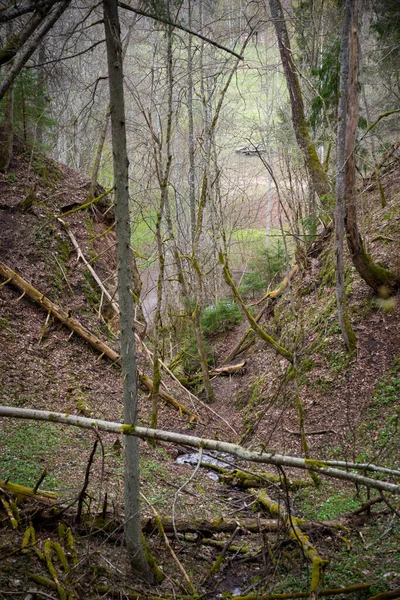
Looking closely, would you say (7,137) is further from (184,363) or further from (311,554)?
(311,554)

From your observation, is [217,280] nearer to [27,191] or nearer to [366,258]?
[27,191]

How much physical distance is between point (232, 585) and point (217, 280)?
648 inches

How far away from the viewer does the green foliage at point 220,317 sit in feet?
53.3

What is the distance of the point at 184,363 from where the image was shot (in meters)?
15.5

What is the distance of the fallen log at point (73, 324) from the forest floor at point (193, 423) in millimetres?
185

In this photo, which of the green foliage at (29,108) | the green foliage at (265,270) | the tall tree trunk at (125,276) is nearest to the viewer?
the tall tree trunk at (125,276)

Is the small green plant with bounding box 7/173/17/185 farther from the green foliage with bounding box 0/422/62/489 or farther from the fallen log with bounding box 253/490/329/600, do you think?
the fallen log with bounding box 253/490/329/600

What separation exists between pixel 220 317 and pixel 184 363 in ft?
6.77

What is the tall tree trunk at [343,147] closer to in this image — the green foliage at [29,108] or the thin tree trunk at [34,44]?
the thin tree trunk at [34,44]

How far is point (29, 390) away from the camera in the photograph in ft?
27.8

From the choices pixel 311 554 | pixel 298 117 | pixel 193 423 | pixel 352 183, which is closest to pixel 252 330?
pixel 193 423

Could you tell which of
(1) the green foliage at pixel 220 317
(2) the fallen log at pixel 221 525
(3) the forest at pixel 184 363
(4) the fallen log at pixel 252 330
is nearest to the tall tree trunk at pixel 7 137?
(3) the forest at pixel 184 363

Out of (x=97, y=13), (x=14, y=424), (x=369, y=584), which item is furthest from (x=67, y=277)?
(x=369, y=584)

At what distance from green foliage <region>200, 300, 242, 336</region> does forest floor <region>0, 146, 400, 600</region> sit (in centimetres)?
95
